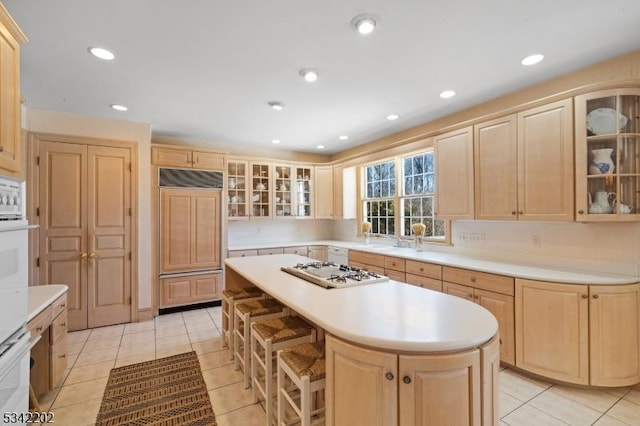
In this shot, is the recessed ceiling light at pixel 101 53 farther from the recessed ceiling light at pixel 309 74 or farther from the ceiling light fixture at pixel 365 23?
the ceiling light fixture at pixel 365 23

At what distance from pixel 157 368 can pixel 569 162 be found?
4008mm

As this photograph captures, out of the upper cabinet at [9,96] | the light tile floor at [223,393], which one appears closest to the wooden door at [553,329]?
the light tile floor at [223,393]

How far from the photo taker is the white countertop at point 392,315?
1.24m

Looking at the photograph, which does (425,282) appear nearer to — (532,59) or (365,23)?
(532,59)

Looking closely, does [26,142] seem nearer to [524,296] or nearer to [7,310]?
[7,310]

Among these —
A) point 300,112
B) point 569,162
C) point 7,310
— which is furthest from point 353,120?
point 7,310

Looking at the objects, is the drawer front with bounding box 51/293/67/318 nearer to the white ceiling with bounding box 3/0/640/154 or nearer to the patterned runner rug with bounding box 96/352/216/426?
the patterned runner rug with bounding box 96/352/216/426

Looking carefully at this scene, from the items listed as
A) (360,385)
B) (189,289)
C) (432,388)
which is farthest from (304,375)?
(189,289)

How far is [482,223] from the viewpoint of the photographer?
11.3ft

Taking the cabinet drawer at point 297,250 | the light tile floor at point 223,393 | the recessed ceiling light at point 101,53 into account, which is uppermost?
the recessed ceiling light at point 101,53

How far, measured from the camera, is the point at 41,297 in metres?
2.29

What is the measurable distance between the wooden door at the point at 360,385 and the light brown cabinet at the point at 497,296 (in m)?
1.84

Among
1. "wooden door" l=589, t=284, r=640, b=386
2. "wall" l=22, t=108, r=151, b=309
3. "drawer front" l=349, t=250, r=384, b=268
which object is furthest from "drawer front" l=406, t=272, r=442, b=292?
"wall" l=22, t=108, r=151, b=309

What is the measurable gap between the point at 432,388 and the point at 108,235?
13.5 feet
